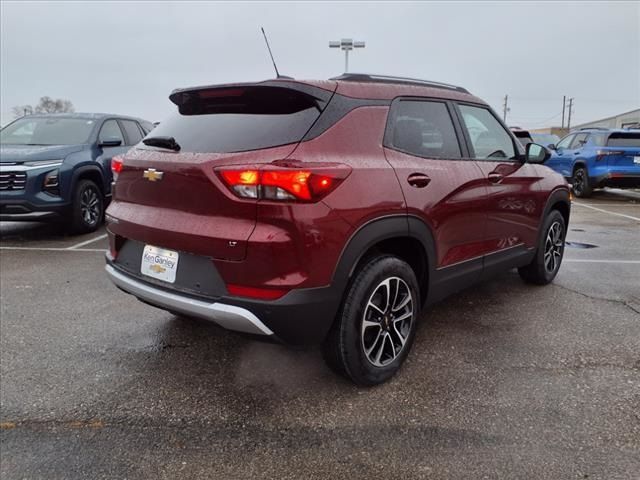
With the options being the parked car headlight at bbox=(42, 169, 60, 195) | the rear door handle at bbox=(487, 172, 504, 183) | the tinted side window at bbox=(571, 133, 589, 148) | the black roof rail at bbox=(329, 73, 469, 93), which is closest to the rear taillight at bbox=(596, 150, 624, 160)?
the tinted side window at bbox=(571, 133, 589, 148)

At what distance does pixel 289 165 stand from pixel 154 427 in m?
1.46

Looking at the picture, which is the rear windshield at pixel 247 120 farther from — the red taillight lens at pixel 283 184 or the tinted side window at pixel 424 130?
the tinted side window at pixel 424 130

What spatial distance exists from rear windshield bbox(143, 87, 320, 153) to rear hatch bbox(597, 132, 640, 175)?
1136cm

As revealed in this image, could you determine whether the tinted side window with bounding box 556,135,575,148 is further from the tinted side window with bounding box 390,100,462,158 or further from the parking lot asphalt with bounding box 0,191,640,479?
the tinted side window with bounding box 390,100,462,158

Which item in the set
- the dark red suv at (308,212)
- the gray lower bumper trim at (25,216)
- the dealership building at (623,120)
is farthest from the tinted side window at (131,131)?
the dealership building at (623,120)

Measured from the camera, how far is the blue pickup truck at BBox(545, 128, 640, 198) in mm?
11328

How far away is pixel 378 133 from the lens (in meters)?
2.70

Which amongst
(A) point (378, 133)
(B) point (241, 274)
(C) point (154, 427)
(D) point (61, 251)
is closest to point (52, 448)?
(C) point (154, 427)

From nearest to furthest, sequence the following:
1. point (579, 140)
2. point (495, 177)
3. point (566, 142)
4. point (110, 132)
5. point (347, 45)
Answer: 1. point (495, 177)
2. point (110, 132)
3. point (579, 140)
4. point (566, 142)
5. point (347, 45)

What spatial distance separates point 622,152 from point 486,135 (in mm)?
9647

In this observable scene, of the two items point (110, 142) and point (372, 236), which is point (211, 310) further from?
point (110, 142)

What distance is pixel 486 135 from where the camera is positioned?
3.74 metres

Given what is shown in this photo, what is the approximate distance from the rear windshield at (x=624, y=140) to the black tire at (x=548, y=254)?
8.40 metres

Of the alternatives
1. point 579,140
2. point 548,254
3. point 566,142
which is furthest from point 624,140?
point 548,254
